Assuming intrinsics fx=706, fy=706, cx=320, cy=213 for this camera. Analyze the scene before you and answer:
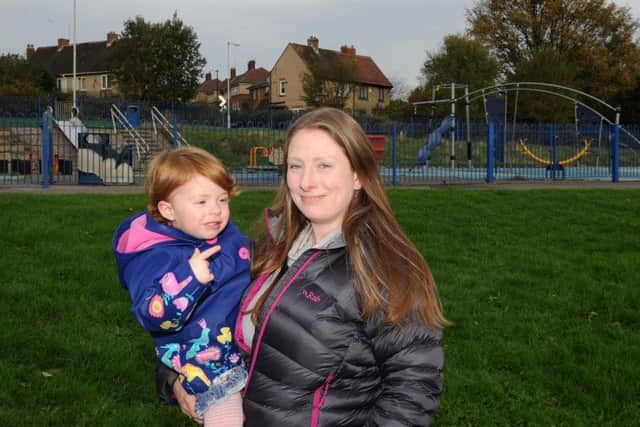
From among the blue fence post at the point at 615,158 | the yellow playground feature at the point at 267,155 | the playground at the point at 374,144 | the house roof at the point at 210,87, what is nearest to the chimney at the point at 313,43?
the house roof at the point at 210,87

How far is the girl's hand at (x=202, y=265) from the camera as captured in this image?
2.22m

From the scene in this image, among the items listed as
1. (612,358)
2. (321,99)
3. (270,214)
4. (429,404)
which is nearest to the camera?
(429,404)

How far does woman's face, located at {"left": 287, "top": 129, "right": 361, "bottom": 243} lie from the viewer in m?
2.24

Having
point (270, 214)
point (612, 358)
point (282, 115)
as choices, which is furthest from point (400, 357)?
point (282, 115)

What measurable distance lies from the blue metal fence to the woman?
13605 mm

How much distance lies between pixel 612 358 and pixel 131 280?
153 inches

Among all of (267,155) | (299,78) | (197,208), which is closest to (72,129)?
(267,155)

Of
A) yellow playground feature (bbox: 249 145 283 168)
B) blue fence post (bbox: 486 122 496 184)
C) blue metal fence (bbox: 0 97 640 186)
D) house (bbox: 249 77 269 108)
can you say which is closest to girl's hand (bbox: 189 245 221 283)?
yellow playground feature (bbox: 249 145 283 168)

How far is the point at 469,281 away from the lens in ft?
23.2

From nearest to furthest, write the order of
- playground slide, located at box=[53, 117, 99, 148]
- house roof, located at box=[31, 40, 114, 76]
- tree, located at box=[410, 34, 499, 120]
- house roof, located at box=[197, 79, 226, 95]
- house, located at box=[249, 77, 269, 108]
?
playground slide, located at box=[53, 117, 99, 148]
tree, located at box=[410, 34, 499, 120]
house roof, located at box=[31, 40, 114, 76]
house, located at box=[249, 77, 269, 108]
house roof, located at box=[197, 79, 226, 95]

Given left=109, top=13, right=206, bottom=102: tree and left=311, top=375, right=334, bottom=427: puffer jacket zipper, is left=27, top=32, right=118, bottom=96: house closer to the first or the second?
left=109, top=13, right=206, bottom=102: tree

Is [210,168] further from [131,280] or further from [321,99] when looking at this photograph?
[321,99]

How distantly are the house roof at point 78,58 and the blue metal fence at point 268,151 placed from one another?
5060cm

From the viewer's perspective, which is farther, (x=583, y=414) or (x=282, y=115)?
(x=282, y=115)
